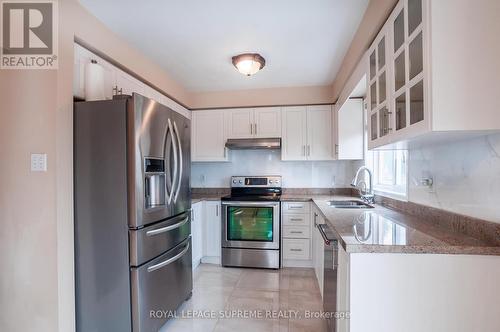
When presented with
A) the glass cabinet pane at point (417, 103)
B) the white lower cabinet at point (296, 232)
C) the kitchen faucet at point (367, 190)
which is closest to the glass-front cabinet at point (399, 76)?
the glass cabinet pane at point (417, 103)

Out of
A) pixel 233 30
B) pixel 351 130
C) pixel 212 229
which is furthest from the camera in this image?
pixel 212 229

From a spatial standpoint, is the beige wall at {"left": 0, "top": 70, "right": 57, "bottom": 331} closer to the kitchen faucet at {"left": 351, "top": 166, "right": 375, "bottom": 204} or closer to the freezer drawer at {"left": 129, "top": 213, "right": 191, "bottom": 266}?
the freezer drawer at {"left": 129, "top": 213, "right": 191, "bottom": 266}

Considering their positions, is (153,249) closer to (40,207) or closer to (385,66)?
(40,207)

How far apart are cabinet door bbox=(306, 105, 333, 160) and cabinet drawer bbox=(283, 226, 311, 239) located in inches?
38.2

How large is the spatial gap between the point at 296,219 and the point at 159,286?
190 centimetres

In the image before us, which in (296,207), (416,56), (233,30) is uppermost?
(233,30)

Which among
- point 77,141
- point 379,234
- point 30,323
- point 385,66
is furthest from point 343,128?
point 30,323

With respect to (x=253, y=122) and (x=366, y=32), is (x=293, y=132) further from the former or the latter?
Answer: (x=366, y=32)

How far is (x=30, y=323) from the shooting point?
1591 mm

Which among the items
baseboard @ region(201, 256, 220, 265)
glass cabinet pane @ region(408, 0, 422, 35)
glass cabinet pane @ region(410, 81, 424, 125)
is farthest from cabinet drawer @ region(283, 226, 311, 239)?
glass cabinet pane @ region(408, 0, 422, 35)

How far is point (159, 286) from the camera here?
192 cm

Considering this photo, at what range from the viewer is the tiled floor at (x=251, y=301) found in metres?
2.07

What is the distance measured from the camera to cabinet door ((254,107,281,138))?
357 cm

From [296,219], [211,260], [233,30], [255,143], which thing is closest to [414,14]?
[233,30]
